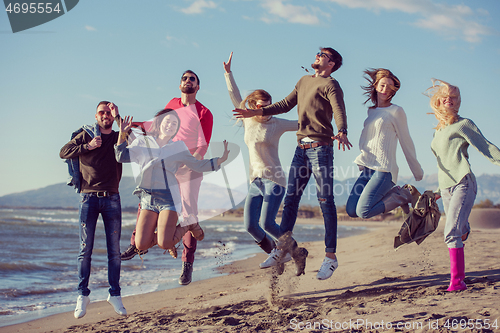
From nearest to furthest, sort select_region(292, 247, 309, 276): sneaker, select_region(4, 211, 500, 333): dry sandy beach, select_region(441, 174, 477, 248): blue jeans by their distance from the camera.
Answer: select_region(4, 211, 500, 333): dry sandy beach → select_region(441, 174, 477, 248): blue jeans → select_region(292, 247, 309, 276): sneaker

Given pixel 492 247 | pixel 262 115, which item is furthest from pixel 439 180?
pixel 492 247

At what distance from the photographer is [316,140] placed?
4.63m

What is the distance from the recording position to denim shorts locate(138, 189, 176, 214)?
4.77 metres

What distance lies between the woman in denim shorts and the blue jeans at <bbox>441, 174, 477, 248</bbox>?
2728mm

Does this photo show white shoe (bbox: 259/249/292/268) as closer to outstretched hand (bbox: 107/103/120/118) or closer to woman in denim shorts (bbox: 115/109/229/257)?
woman in denim shorts (bbox: 115/109/229/257)

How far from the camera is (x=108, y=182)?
4602 millimetres

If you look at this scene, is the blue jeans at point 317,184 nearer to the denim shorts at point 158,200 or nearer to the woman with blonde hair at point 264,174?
the woman with blonde hair at point 264,174

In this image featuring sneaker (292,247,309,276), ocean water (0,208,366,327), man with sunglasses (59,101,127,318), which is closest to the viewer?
man with sunglasses (59,101,127,318)

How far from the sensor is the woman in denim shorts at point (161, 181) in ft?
15.6

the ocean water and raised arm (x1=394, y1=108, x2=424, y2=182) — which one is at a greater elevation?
raised arm (x1=394, y1=108, x2=424, y2=182)

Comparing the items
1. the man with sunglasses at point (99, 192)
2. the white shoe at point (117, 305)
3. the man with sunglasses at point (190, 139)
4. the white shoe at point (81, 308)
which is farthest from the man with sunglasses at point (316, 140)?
the white shoe at point (81, 308)

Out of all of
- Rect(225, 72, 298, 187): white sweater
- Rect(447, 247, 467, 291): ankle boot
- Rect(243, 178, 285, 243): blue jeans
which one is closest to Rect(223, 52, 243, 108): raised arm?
Rect(225, 72, 298, 187): white sweater

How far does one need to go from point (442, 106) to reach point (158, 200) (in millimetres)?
3627

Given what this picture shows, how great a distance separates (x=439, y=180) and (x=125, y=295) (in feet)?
21.0
